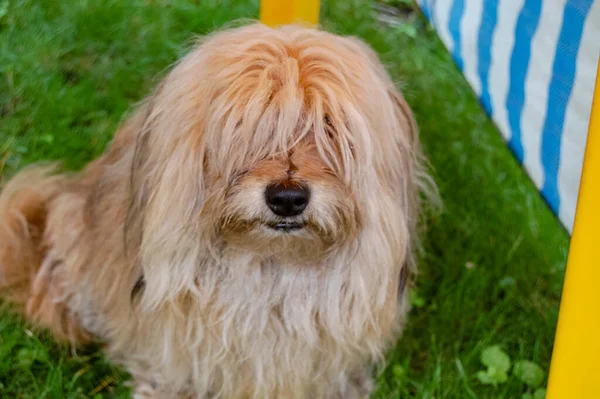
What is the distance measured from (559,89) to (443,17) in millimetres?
568

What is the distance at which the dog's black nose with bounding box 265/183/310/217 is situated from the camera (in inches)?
51.3

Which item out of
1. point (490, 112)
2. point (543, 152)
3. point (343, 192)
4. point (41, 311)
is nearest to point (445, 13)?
point (490, 112)

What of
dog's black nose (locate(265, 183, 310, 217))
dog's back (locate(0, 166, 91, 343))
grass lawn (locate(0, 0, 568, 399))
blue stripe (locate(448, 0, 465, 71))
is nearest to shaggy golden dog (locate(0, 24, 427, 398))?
dog's black nose (locate(265, 183, 310, 217))

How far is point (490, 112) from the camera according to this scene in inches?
77.7

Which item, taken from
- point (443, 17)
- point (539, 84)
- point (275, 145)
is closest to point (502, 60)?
point (539, 84)

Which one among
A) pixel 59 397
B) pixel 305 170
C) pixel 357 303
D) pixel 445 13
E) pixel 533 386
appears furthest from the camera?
pixel 445 13

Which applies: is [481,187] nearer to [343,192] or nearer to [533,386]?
[533,386]

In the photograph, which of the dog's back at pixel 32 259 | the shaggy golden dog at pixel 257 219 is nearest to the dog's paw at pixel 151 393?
the shaggy golden dog at pixel 257 219

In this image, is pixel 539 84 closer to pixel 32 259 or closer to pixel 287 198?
pixel 287 198

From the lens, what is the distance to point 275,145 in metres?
1.37

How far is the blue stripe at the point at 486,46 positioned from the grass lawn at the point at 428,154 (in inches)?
10.8

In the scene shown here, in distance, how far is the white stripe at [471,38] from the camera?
2018 mm

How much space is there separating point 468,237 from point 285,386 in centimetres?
87

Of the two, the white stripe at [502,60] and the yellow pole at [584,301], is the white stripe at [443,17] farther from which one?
the yellow pole at [584,301]
